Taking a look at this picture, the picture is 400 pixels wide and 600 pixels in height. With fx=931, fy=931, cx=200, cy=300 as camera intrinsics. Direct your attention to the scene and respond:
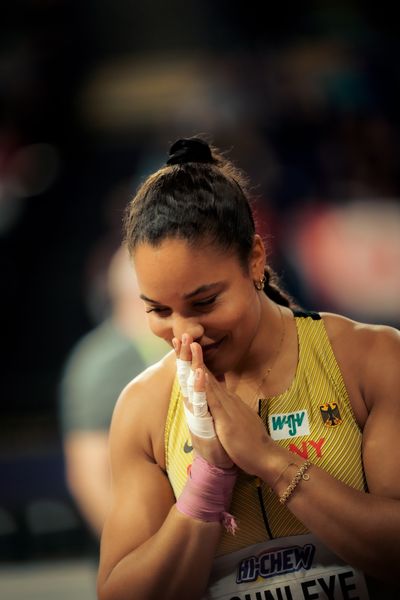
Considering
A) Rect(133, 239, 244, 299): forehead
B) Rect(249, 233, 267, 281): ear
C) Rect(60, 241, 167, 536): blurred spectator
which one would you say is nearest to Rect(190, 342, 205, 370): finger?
Rect(133, 239, 244, 299): forehead

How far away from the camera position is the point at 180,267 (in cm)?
172

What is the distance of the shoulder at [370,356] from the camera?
1.81 meters

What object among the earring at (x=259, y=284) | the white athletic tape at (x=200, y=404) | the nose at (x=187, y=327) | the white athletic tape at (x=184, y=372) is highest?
the earring at (x=259, y=284)

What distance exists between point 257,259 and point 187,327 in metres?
0.22

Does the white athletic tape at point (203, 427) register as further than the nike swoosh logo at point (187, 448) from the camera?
No

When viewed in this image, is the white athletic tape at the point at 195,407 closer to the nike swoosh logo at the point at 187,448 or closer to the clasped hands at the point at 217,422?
the clasped hands at the point at 217,422

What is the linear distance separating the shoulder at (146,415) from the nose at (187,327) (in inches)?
8.9

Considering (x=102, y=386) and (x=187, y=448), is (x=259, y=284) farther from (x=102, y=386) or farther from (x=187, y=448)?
(x=102, y=386)

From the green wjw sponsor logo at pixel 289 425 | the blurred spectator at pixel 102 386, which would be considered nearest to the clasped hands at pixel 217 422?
the green wjw sponsor logo at pixel 289 425

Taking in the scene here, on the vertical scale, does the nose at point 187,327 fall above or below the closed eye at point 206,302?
below

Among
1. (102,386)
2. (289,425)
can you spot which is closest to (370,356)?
(289,425)

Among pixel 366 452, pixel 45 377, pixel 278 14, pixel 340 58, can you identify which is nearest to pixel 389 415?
pixel 366 452

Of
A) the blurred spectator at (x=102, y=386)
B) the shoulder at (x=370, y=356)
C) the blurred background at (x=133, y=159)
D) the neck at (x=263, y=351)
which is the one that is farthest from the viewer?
the blurred background at (x=133, y=159)

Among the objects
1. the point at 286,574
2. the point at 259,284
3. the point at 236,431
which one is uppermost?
the point at 259,284
